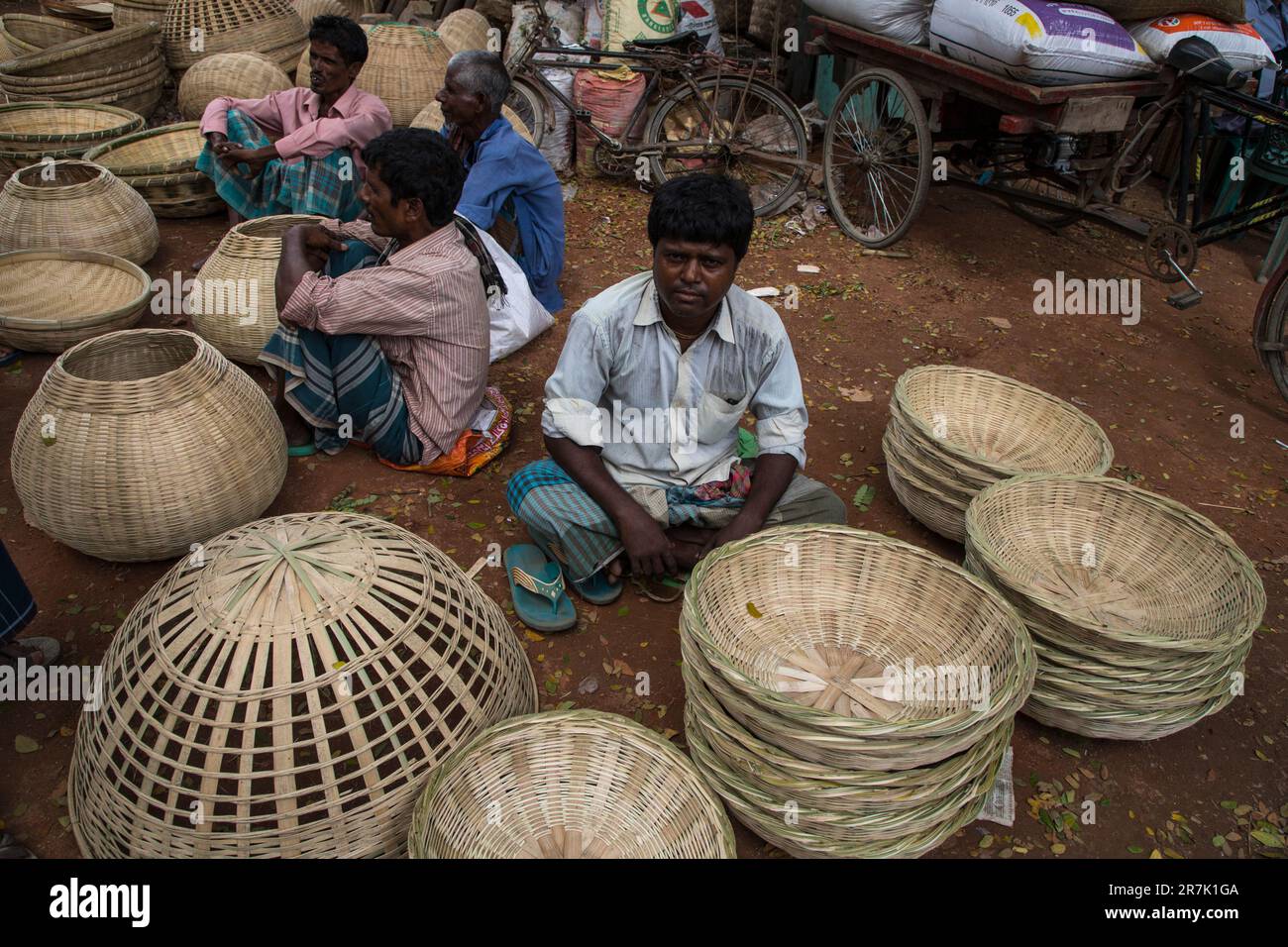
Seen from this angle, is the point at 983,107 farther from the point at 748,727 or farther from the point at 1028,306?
the point at 748,727

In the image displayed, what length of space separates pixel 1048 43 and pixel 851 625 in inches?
127

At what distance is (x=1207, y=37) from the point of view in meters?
4.34

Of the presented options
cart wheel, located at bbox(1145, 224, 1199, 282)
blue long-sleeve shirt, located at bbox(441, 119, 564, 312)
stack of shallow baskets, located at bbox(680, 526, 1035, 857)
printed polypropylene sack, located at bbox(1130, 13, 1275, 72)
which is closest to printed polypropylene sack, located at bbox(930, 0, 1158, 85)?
printed polypropylene sack, located at bbox(1130, 13, 1275, 72)

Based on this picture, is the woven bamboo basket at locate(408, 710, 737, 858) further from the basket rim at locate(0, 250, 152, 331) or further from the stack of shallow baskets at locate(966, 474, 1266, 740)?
the basket rim at locate(0, 250, 152, 331)

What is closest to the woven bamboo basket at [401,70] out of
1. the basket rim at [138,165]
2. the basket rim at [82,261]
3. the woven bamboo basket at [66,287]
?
the basket rim at [138,165]

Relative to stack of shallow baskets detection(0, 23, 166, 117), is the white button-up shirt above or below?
below

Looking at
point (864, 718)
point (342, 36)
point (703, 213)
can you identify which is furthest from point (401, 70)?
point (864, 718)

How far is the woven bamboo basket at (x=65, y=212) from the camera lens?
13.2ft

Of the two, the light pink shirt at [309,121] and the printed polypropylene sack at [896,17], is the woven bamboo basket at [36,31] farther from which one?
the printed polypropylene sack at [896,17]

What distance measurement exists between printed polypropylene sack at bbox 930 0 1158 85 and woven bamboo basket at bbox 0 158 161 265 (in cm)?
438

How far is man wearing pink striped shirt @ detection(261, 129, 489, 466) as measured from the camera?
284 cm

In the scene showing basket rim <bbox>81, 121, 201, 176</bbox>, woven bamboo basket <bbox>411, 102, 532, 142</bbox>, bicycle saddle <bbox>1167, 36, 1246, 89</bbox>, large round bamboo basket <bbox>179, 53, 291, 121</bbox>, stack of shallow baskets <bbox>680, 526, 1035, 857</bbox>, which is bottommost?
stack of shallow baskets <bbox>680, 526, 1035, 857</bbox>

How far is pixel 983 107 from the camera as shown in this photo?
518cm

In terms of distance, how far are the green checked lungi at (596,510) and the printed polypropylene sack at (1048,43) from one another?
8.95 feet
